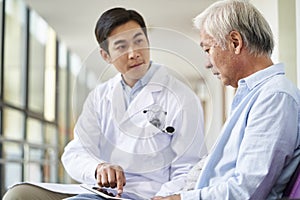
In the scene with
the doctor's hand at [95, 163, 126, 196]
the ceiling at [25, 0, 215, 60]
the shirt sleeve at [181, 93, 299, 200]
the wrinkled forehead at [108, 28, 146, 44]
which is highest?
the ceiling at [25, 0, 215, 60]

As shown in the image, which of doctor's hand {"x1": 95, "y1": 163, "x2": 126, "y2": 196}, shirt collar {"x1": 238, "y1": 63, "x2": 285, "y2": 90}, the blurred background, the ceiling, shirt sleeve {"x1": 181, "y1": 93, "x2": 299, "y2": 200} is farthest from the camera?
the ceiling

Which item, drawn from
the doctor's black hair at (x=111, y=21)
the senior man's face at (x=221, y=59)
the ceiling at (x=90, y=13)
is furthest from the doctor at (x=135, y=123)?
the ceiling at (x=90, y=13)

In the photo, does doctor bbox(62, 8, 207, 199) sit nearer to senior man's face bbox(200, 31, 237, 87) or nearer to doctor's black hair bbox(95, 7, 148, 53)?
doctor's black hair bbox(95, 7, 148, 53)

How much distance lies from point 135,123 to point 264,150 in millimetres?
732

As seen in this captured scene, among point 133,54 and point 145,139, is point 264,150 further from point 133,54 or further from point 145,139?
point 133,54

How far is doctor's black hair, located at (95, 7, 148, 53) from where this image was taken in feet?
7.36

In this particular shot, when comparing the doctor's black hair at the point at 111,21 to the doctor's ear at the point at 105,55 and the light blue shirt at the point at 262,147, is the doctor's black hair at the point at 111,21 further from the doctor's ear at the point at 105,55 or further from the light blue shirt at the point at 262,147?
the light blue shirt at the point at 262,147

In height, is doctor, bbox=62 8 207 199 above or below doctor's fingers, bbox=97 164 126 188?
above

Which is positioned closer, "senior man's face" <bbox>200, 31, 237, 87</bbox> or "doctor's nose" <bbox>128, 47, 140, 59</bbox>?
"senior man's face" <bbox>200, 31, 237, 87</bbox>

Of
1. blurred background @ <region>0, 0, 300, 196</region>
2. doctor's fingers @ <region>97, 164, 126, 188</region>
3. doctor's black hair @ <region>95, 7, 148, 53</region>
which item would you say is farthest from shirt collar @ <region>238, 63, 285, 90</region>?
doctor's black hair @ <region>95, 7, 148, 53</region>

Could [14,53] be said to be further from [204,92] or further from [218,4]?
[218,4]

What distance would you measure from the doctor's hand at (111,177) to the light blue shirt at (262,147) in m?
0.37

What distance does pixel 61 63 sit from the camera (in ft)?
28.9

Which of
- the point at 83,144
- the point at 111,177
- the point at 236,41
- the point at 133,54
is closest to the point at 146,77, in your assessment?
the point at 133,54
